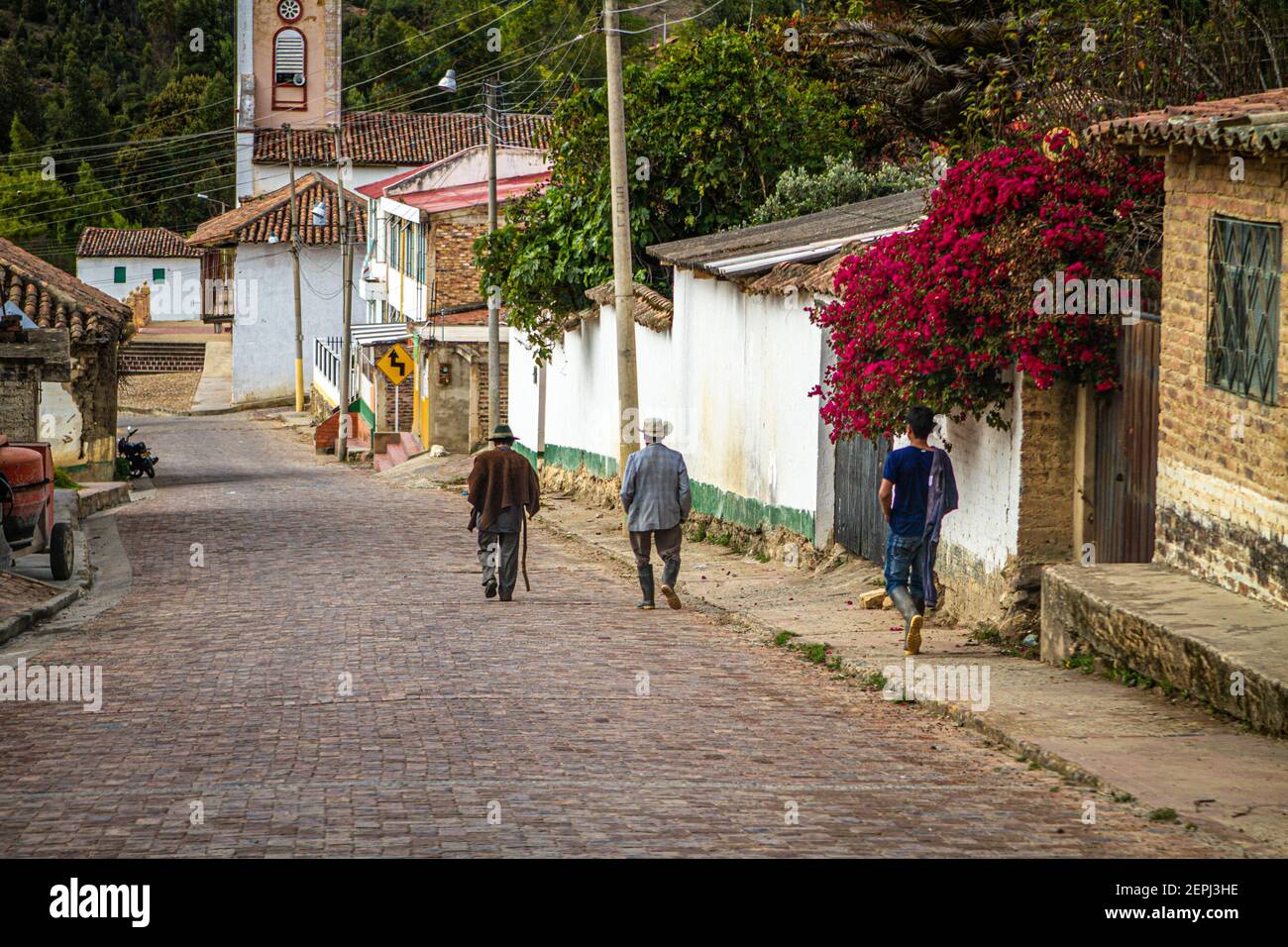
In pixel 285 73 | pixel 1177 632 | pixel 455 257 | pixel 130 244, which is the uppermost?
pixel 285 73

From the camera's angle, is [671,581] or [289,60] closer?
[671,581]

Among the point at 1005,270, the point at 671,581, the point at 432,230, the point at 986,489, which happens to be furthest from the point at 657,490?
the point at 432,230

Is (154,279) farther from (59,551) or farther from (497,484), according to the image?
(497,484)

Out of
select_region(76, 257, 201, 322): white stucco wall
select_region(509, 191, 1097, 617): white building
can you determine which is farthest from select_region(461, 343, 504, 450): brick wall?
select_region(76, 257, 201, 322): white stucco wall

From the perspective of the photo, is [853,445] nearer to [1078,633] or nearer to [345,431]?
[1078,633]

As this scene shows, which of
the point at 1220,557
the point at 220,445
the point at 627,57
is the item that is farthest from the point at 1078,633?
the point at 627,57

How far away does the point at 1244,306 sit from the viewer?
10.6 metres

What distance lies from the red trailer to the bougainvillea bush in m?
9.62

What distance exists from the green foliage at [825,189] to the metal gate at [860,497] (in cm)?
856

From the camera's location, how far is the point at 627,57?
226ft

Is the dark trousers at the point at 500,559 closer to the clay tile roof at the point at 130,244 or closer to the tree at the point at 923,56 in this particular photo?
the tree at the point at 923,56

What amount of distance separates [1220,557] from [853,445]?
5911 mm

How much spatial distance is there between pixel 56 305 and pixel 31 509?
15989mm

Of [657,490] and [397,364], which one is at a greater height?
[397,364]
